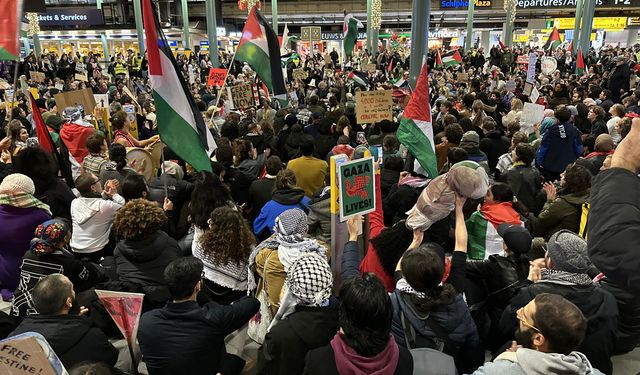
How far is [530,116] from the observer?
26.7 feet

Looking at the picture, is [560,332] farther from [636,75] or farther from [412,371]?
[636,75]

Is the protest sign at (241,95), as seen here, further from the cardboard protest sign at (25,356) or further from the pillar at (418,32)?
the cardboard protest sign at (25,356)

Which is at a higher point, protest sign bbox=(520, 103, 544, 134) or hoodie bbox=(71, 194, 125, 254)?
protest sign bbox=(520, 103, 544, 134)

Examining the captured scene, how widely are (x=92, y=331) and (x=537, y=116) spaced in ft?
24.9

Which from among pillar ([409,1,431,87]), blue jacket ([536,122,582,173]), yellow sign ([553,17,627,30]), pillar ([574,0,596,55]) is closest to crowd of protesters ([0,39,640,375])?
blue jacket ([536,122,582,173])

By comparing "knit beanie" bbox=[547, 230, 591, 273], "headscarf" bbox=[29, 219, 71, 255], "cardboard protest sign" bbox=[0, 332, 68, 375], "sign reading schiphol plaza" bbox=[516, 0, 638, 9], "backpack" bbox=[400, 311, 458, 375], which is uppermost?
"sign reading schiphol plaza" bbox=[516, 0, 638, 9]

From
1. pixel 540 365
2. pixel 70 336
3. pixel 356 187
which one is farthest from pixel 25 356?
pixel 356 187

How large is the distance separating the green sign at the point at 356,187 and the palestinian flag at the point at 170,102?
1714mm

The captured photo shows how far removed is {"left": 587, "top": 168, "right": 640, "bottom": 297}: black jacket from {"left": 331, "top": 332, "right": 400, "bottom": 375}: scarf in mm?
920

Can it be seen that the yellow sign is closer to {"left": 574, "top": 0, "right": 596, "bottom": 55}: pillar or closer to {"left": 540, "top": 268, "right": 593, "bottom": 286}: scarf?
{"left": 574, "top": 0, "right": 596, "bottom": 55}: pillar

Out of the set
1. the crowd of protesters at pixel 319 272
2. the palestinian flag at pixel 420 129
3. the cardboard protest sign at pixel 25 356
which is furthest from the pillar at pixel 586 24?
the cardboard protest sign at pixel 25 356

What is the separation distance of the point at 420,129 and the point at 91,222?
10.7 ft

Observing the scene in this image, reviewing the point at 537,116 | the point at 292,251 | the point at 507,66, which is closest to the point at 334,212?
the point at 292,251

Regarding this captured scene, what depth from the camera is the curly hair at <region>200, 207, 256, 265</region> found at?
3.51 meters
